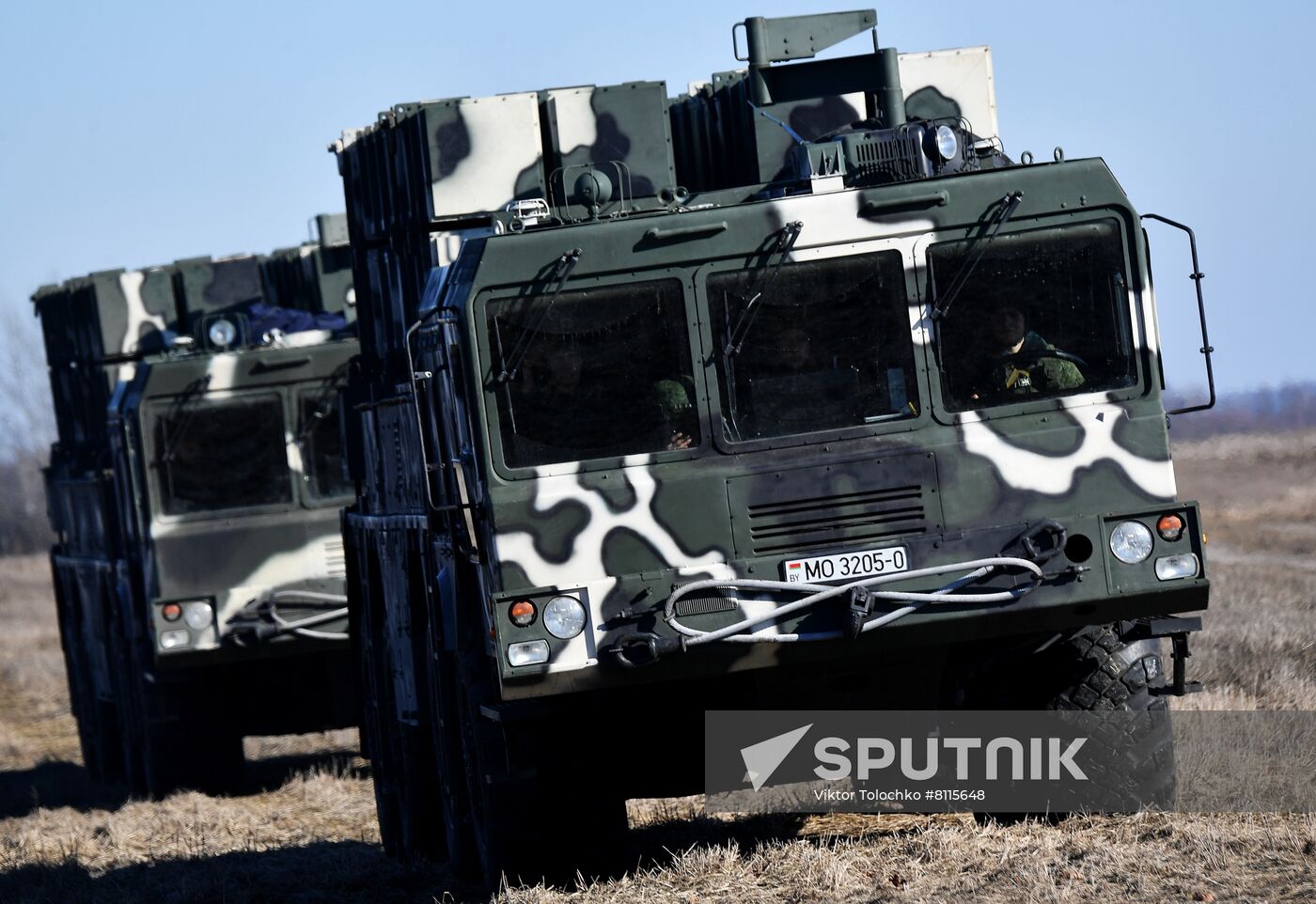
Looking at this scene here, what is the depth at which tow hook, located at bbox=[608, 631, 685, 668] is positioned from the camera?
7.70m

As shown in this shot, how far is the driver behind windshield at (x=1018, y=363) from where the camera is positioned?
8.12 meters

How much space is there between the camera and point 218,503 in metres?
14.4

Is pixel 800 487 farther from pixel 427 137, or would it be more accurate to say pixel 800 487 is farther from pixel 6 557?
pixel 6 557

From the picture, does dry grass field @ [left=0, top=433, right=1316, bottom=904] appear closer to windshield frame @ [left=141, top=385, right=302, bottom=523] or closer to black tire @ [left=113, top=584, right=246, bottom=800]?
black tire @ [left=113, top=584, right=246, bottom=800]

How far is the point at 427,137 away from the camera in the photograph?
9766 millimetres

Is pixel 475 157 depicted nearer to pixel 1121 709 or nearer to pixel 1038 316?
pixel 1038 316

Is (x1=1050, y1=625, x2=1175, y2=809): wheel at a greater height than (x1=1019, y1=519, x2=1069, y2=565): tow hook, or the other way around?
(x1=1019, y1=519, x2=1069, y2=565): tow hook

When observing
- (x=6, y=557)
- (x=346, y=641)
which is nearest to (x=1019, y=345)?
(x=346, y=641)

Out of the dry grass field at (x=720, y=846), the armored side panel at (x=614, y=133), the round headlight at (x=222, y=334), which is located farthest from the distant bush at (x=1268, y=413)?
the armored side panel at (x=614, y=133)

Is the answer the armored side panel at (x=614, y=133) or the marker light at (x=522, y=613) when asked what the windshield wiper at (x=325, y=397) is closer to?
the armored side panel at (x=614, y=133)

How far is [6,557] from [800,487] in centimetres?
6152

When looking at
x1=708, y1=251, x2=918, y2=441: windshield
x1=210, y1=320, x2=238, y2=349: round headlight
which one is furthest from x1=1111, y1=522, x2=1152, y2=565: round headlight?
x1=210, y1=320, x2=238, y2=349: round headlight

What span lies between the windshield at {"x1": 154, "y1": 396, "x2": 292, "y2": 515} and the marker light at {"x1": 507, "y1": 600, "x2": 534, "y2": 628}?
688 cm

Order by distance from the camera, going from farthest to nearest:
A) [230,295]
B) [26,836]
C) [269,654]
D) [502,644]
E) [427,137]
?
[230,295]
[269,654]
[26,836]
[427,137]
[502,644]
